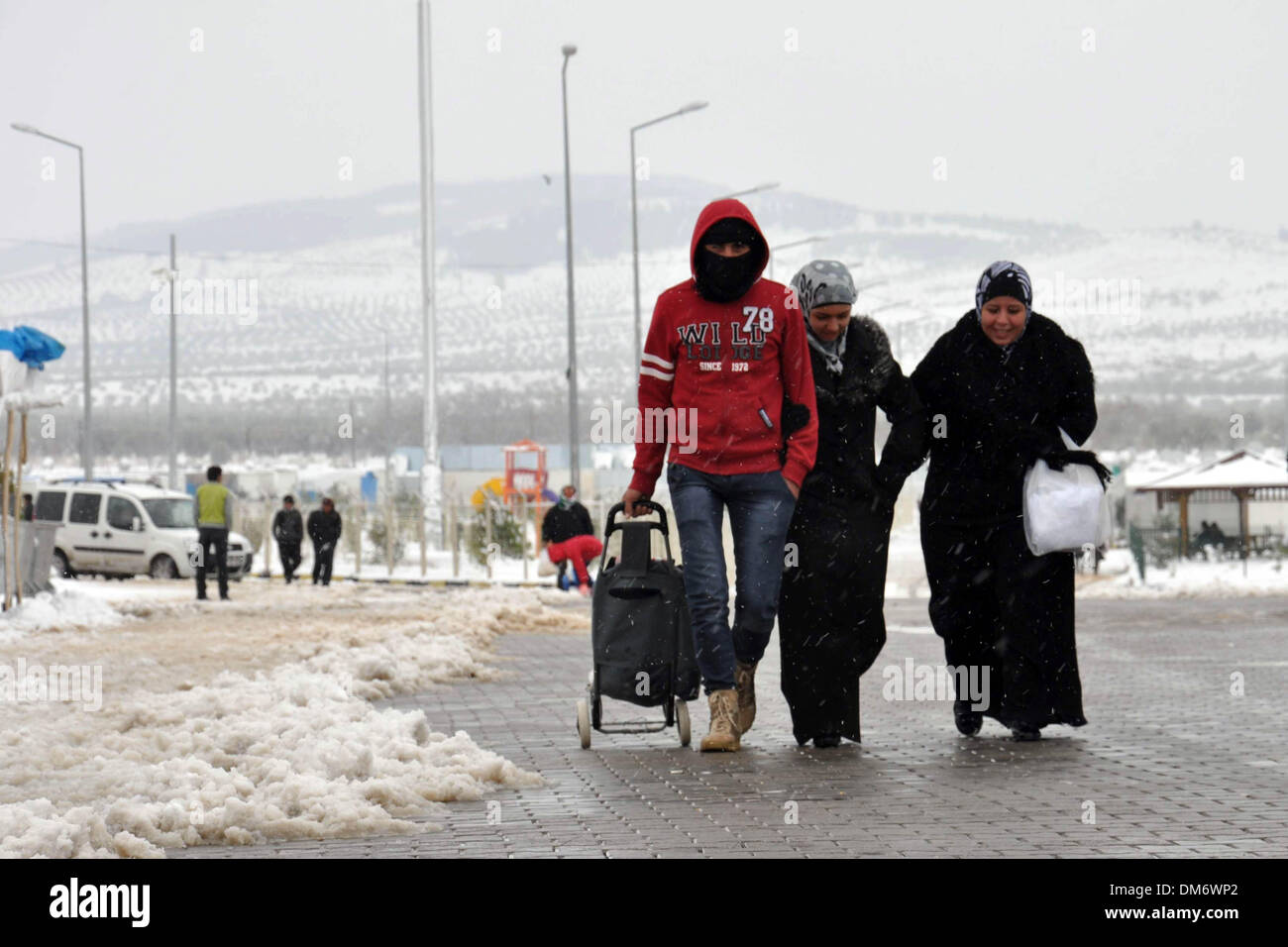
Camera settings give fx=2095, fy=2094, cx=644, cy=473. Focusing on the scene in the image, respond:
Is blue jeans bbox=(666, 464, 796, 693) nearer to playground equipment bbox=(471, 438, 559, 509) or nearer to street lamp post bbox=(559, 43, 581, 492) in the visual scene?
street lamp post bbox=(559, 43, 581, 492)

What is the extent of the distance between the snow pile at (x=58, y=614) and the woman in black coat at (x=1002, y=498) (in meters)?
11.4

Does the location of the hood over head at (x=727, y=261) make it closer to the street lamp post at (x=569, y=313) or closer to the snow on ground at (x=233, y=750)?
the snow on ground at (x=233, y=750)

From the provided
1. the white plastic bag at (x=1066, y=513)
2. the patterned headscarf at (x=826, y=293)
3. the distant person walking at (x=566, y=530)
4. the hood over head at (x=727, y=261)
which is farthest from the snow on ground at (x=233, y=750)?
the distant person walking at (x=566, y=530)

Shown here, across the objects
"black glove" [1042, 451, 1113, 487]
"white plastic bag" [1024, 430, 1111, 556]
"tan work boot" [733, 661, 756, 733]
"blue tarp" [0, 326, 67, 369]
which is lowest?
"tan work boot" [733, 661, 756, 733]

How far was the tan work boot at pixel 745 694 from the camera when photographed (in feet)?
28.5

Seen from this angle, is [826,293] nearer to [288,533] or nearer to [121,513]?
[288,533]

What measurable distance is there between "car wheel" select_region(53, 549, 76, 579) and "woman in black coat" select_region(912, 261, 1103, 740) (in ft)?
96.4

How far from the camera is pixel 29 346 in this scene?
20203 millimetres

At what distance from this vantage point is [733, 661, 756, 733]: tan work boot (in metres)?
8.68

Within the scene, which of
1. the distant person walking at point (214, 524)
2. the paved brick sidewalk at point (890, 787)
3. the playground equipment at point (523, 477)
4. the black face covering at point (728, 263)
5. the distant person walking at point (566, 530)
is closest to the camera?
the paved brick sidewalk at point (890, 787)

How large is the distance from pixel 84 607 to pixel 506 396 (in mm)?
130737

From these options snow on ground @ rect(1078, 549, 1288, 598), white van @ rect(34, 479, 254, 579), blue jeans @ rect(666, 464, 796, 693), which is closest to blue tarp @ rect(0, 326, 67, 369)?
blue jeans @ rect(666, 464, 796, 693)

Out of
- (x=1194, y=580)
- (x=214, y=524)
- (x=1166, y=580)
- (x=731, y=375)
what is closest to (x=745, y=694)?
(x=731, y=375)

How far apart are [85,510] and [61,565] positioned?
1.10 metres
